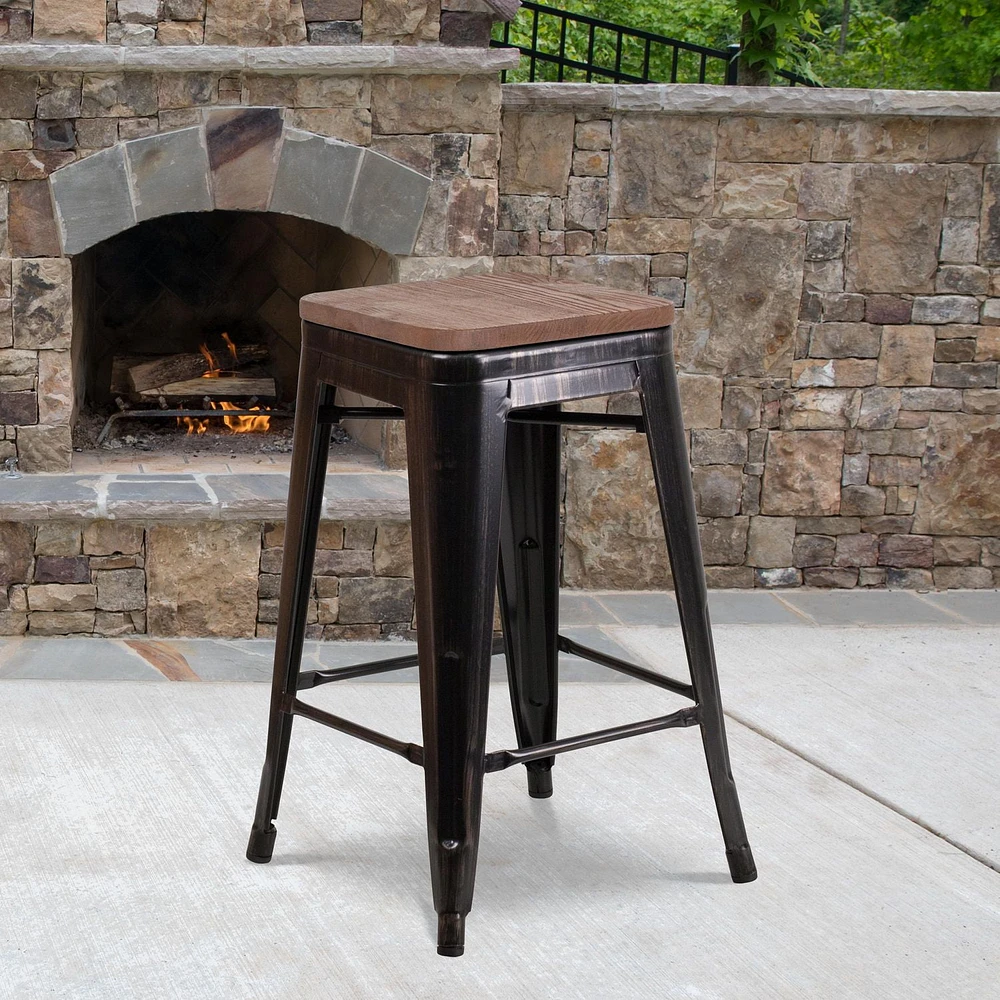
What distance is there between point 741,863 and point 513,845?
0.41 metres

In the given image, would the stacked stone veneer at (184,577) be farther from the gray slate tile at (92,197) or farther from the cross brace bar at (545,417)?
the cross brace bar at (545,417)

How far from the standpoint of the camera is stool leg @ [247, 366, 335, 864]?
81.0 inches

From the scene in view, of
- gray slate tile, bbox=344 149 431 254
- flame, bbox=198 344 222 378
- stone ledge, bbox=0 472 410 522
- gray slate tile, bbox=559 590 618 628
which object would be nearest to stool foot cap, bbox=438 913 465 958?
stone ledge, bbox=0 472 410 522

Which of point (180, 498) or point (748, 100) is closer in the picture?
point (180, 498)

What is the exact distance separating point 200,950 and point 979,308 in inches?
119

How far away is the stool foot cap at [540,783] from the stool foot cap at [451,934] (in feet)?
1.93

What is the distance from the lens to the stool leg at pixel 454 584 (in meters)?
1.79

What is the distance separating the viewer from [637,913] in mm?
2035

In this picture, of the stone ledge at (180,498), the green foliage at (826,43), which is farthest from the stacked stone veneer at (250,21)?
the green foliage at (826,43)

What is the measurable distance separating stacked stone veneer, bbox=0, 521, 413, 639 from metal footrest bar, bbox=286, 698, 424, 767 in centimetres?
134

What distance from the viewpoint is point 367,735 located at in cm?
196

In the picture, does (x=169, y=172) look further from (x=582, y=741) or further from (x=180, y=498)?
(x=582, y=741)

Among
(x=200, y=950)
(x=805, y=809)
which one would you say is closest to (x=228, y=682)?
(x=200, y=950)

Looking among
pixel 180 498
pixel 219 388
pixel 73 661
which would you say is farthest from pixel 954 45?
pixel 73 661
